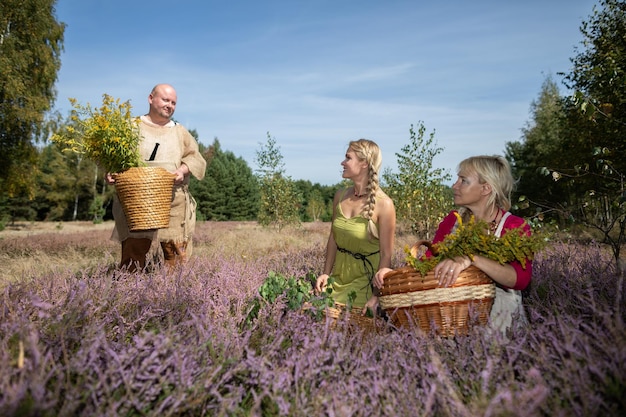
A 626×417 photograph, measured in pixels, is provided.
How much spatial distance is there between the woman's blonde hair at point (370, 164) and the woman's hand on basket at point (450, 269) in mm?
1284

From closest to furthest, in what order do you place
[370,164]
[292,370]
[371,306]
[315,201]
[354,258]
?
[292,370] < [371,306] < [370,164] < [354,258] < [315,201]

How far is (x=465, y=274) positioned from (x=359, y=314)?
883 millimetres

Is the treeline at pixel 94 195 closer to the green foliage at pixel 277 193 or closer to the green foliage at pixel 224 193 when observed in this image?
the green foliage at pixel 224 193

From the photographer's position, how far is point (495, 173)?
9.36ft

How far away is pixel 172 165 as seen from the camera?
488cm

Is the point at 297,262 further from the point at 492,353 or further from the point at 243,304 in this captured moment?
the point at 492,353

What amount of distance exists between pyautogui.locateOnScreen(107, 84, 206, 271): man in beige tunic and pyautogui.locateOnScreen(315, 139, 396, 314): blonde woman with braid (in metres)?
1.88

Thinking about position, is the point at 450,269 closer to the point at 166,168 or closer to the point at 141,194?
the point at 141,194

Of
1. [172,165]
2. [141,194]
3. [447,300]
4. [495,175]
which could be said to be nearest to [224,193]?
[172,165]

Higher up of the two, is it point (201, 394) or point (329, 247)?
point (329, 247)

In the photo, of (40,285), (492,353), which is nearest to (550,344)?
(492,353)

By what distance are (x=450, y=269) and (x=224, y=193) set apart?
4343 centimetres

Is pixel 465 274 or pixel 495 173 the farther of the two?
pixel 495 173

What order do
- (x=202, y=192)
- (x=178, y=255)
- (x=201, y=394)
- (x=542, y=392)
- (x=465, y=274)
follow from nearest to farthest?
1. (x=542, y=392)
2. (x=201, y=394)
3. (x=465, y=274)
4. (x=178, y=255)
5. (x=202, y=192)
